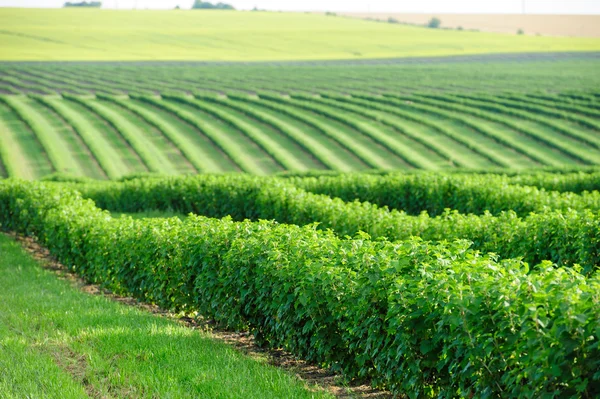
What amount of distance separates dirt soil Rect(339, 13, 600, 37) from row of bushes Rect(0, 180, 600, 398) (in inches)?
4816

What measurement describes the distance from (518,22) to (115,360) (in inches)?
5459

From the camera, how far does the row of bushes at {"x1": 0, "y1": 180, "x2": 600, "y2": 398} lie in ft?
19.4

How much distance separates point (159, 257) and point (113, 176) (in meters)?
25.8

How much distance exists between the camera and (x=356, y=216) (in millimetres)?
16953

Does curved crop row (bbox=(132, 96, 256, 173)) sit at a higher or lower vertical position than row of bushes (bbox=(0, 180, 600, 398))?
lower

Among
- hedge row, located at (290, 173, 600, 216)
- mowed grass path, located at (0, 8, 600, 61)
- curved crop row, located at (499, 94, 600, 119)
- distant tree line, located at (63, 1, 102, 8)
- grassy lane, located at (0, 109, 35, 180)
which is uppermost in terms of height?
distant tree line, located at (63, 1, 102, 8)

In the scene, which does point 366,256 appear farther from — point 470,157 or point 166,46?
point 166,46

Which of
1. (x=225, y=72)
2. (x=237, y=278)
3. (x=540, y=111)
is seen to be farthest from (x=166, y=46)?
(x=237, y=278)

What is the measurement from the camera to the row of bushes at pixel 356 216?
42.3 feet

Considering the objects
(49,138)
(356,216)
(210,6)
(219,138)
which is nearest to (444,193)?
(356,216)

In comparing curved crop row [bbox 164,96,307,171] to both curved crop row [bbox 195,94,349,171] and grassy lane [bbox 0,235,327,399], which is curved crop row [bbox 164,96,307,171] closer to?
curved crop row [bbox 195,94,349,171]

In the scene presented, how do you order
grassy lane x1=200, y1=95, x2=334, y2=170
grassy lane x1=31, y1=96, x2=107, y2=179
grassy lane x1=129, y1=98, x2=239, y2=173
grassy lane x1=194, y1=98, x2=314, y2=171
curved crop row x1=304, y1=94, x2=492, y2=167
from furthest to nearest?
1. curved crop row x1=304, y1=94, x2=492, y2=167
2. grassy lane x1=200, y1=95, x2=334, y2=170
3. grassy lane x1=194, y1=98, x2=314, y2=171
4. grassy lane x1=129, y1=98, x2=239, y2=173
5. grassy lane x1=31, y1=96, x2=107, y2=179

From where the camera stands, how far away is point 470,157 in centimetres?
4206

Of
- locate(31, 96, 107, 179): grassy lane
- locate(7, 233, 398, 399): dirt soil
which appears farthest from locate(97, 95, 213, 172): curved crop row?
locate(7, 233, 398, 399): dirt soil
